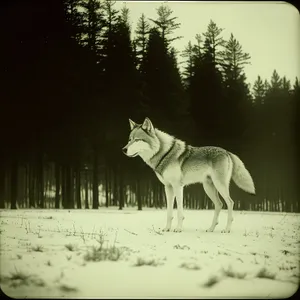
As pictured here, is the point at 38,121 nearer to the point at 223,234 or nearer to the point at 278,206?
the point at 223,234

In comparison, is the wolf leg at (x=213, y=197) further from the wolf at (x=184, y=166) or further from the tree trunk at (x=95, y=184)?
the tree trunk at (x=95, y=184)

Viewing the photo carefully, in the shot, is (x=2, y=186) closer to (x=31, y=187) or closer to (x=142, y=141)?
(x=31, y=187)

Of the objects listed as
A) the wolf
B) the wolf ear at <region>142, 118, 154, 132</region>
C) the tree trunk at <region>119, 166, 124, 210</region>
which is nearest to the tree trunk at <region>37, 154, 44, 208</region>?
the tree trunk at <region>119, 166, 124, 210</region>

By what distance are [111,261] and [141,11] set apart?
2503 millimetres

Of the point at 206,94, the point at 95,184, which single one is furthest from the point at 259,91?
the point at 95,184

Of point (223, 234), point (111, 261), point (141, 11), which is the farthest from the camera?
point (141, 11)

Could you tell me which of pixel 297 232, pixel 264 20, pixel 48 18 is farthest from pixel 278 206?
pixel 48 18

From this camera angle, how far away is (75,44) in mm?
3953

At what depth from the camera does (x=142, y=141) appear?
12.1ft

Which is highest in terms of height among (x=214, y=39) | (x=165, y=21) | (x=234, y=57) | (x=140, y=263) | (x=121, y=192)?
(x=165, y=21)

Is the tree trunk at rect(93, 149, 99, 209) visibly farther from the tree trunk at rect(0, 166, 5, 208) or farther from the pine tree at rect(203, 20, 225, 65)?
the pine tree at rect(203, 20, 225, 65)

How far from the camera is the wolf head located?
3.66 meters

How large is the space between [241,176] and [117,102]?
1530 mm

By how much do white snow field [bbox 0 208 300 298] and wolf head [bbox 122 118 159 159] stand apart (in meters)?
0.75
